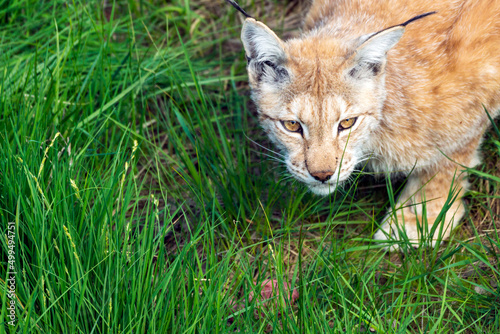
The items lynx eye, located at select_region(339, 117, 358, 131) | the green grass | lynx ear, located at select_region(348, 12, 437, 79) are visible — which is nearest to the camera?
the green grass

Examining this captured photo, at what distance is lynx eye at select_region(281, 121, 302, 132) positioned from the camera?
3.02 m

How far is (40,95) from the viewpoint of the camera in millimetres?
3393

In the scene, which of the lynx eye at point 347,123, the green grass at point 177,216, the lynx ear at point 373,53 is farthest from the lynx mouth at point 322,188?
the lynx ear at point 373,53

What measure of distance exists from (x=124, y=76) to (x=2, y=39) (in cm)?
95

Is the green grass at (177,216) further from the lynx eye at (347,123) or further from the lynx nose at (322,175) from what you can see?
the lynx eye at (347,123)

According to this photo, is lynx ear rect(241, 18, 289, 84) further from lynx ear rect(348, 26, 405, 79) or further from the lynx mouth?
the lynx mouth

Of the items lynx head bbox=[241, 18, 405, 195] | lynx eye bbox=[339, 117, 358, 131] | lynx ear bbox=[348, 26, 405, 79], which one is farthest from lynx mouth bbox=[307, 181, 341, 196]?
lynx ear bbox=[348, 26, 405, 79]

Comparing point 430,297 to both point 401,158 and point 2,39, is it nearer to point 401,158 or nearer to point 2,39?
point 401,158

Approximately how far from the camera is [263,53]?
3.01m

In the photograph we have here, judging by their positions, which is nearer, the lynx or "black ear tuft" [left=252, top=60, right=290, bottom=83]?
the lynx

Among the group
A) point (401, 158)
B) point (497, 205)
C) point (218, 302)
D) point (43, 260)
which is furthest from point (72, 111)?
point (497, 205)

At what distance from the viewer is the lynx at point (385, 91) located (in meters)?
2.93

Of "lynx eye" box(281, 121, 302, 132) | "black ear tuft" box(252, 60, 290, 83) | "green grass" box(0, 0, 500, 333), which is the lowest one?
"green grass" box(0, 0, 500, 333)

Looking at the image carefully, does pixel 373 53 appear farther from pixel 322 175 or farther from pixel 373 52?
pixel 322 175
